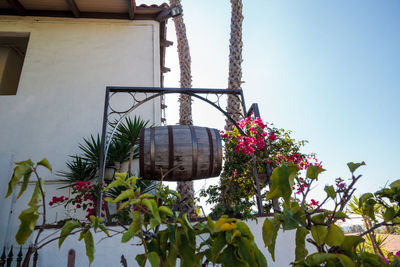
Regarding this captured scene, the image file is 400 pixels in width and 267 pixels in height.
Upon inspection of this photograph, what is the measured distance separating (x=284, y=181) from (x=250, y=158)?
107 inches

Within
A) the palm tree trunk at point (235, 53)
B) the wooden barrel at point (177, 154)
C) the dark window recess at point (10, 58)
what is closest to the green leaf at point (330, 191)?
the wooden barrel at point (177, 154)

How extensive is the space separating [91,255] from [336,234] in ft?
2.22

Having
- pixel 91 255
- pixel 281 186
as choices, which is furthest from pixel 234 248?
pixel 91 255

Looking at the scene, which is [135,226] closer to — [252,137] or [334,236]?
[334,236]

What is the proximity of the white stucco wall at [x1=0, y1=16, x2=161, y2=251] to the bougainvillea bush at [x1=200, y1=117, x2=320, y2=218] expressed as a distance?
2332 mm

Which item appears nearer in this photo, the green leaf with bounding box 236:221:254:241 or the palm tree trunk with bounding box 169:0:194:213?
the green leaf with bounding box 236:221:254:241

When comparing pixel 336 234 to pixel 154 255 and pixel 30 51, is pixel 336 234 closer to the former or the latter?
pixel 154 255

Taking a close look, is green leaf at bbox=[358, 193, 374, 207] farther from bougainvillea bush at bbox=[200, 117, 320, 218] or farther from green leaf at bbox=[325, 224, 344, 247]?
bougainvillea bush at bbox=[200, 117, 320, 218]

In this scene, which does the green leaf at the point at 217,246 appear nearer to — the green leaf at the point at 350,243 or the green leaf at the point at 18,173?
the green leaf at the point at 350,243

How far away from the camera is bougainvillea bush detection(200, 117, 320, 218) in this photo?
312cm

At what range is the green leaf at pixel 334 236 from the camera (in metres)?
0.60

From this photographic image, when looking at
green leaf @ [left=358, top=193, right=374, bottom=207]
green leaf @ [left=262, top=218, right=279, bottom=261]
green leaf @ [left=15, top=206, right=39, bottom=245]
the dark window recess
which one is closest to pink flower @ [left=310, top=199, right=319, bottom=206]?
green leaf @ [left=358, top=193, right=374, bottom=207]

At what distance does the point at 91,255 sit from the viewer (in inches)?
29.7

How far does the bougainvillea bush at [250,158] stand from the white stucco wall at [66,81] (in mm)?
2332
